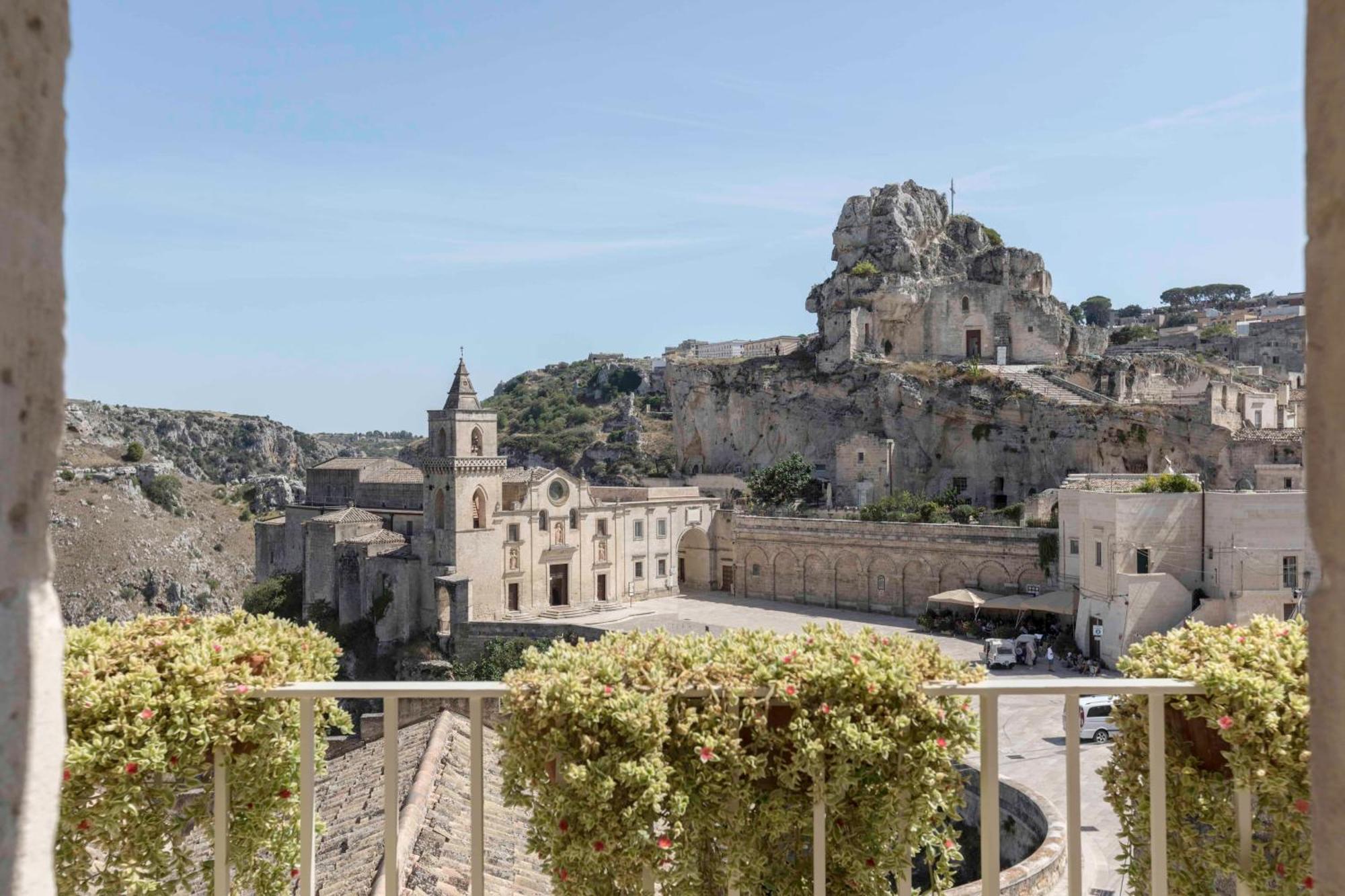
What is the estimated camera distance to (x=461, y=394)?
37.1 m

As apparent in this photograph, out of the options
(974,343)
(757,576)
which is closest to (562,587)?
(757,576)

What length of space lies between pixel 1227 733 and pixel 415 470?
157 ft

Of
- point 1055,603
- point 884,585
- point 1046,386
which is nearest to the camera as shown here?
point 1055,603

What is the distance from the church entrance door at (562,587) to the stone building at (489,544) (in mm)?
38

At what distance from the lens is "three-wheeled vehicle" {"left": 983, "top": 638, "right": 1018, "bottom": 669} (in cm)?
2634

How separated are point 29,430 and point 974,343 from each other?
54080 mm

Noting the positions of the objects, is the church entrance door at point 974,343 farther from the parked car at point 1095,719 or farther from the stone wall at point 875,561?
the parked car at point 1095,719

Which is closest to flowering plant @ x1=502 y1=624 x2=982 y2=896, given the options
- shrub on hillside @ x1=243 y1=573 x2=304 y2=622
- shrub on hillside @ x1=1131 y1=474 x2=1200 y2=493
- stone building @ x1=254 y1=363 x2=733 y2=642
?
shrub on hillside @ x1=1131 y1=474 x2=1200 y2=493

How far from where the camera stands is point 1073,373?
1945 inches

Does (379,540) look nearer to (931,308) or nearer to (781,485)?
(781,485)

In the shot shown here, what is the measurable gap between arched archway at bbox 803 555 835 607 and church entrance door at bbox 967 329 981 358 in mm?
18570

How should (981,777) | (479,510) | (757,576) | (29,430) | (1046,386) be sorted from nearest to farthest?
(29,430) < (981,777) < (479,510) < (757,576) < (1046,386)

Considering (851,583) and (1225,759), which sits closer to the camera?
(1225,759)

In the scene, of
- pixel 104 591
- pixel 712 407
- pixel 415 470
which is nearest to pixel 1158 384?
pixel 712 407
